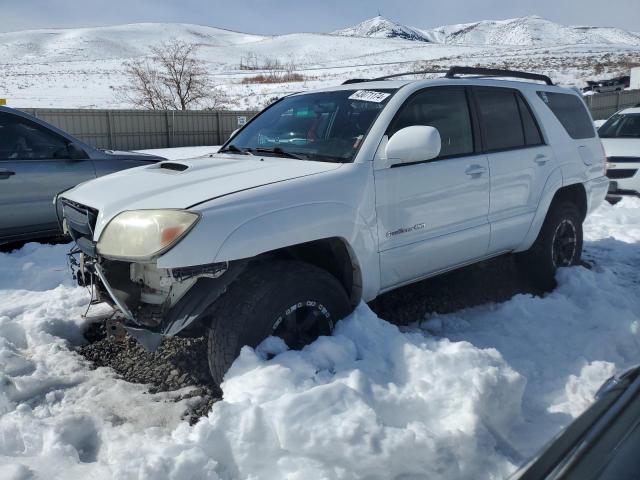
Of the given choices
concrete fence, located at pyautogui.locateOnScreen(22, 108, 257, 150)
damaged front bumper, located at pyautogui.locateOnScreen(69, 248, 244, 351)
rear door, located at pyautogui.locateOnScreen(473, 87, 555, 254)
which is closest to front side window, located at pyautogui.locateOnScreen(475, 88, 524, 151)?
rear door, located at pyautogui.locateOnScreen(473, 87, 555, 254)

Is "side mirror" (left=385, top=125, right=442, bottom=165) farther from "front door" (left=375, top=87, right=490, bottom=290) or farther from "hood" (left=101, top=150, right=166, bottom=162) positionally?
"hood" (left=101, top=150, right=166, bottom=162)

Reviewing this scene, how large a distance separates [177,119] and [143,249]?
21.1 m

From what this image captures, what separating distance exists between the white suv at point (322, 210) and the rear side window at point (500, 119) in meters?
0.01

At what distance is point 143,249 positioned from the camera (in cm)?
269

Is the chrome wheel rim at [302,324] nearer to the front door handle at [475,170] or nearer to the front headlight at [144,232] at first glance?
the front headlight at [144,232]

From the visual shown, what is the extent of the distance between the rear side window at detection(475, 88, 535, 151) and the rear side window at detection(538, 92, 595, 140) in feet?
1.64

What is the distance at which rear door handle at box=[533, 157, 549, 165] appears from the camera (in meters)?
4.65

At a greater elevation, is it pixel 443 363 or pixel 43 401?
pixel 443 363

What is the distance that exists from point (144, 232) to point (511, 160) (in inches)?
113

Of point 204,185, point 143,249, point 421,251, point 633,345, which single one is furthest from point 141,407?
point 633,345

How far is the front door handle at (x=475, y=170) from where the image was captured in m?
3.98

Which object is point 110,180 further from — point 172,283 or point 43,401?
point 43,401

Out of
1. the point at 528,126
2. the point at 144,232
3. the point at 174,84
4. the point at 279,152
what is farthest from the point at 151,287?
the point at 174,84

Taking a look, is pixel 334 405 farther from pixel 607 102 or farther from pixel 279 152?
pixel 607 102
